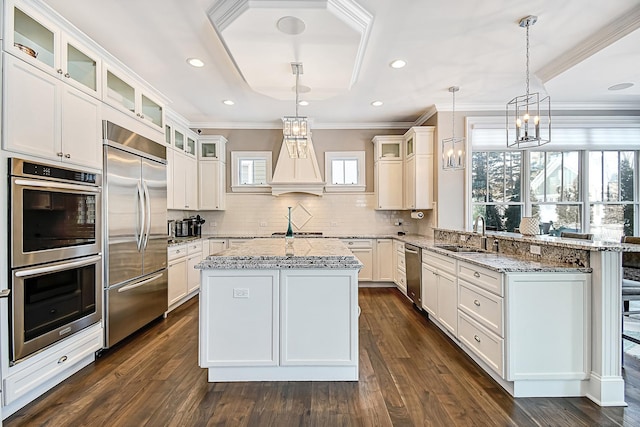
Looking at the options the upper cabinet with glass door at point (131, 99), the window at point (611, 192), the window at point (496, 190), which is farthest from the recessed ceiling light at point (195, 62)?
the window at point (611, 192)

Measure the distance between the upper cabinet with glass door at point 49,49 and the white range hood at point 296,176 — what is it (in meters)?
3.08

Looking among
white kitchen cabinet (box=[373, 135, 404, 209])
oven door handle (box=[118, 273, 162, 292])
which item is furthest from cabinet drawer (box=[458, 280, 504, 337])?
oven door handle (box=[118, 273, 162, 292])

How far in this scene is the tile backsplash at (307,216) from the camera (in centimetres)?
586

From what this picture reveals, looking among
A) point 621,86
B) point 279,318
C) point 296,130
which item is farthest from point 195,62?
point 621,86

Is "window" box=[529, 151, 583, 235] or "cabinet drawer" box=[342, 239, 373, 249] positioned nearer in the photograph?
"window" box=[529, 151, 583, 235]

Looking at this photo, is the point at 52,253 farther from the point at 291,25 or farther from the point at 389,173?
the point at 389,173

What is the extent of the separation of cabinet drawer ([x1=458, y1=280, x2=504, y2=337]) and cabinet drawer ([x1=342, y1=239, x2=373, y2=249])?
2.51m

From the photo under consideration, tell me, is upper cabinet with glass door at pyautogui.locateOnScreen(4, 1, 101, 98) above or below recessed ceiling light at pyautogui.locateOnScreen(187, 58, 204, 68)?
below

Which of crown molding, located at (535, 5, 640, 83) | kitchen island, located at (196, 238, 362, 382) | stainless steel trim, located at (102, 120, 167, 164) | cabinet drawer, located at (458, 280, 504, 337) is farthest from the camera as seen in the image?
stainless steel trim, located at (102, 120, 167, 164)

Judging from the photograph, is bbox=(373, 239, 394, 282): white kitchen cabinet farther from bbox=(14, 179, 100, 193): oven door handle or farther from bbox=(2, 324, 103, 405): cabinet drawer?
bbox=(14, 179, 100, 193): oven door handle

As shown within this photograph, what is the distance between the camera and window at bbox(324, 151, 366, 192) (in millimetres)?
5848

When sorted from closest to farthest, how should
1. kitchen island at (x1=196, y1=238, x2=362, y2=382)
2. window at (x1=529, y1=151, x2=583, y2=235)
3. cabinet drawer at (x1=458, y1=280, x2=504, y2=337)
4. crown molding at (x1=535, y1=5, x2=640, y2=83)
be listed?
cabinet drawer at (x1=458, y1=280, x2=504, y2=337) < kitchen island at (x1=196, y1=238, x2=362, y2=382) < crown molding at (x1=535, y1=5, x2=640, y2=83) < window at (x1=529, y1=151, x2=583, y2=235)

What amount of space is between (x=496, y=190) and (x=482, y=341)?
10.4 ft

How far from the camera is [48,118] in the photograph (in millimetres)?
2244
